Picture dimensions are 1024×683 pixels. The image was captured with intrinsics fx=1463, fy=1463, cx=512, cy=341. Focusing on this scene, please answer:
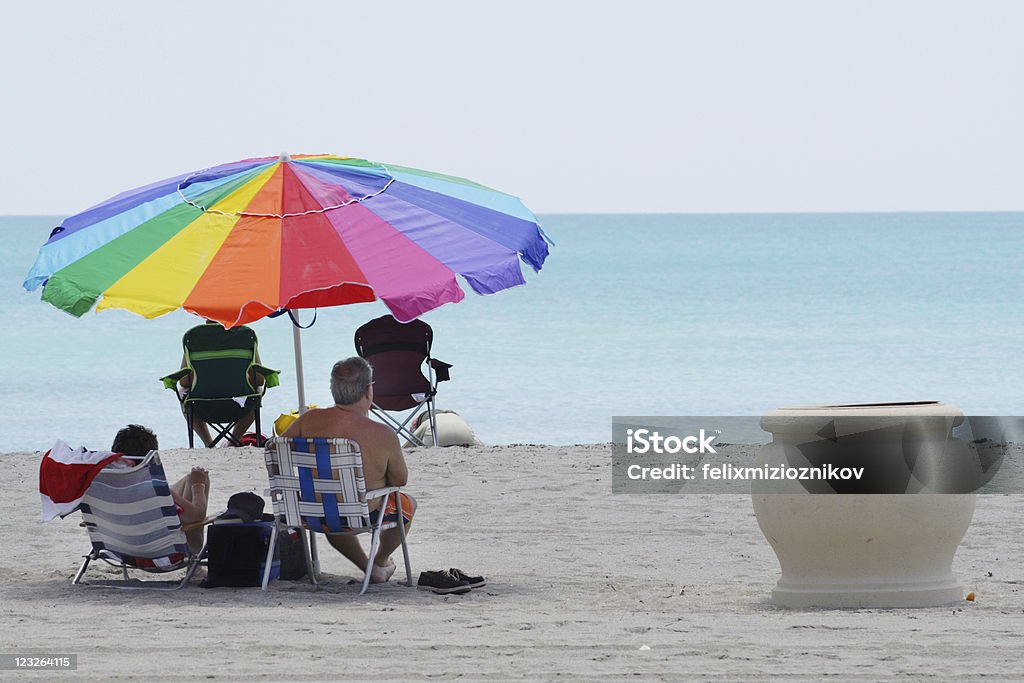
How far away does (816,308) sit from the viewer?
37.1 metres

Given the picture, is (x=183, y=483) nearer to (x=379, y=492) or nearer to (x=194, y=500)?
(x=194, y=500)

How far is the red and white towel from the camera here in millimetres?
5684

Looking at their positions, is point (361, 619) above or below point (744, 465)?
below

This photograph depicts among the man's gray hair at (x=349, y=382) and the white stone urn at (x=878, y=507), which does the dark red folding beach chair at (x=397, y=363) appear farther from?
the white stone urn at (x=878, y=507)

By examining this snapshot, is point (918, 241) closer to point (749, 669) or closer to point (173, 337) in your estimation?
point (173, 337)

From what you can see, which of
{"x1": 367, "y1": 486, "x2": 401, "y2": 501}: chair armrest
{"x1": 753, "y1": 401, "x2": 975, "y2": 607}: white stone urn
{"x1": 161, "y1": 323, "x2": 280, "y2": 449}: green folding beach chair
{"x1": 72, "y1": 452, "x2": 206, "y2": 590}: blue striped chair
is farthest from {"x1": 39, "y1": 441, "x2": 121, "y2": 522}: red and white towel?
{"x1": 161, "y1": 323, "x2": 280, "y2": 449}: green folding beach chair

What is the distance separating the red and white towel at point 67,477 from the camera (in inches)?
224

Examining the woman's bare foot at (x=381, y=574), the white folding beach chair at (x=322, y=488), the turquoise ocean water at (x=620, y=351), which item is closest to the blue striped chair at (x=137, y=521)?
the white folding beach chair at (x=322, y=488)

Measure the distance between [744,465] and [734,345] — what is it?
18.6 meters

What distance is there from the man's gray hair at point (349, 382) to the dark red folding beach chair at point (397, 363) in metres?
4.06

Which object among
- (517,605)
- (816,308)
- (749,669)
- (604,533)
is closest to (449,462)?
(604,533)

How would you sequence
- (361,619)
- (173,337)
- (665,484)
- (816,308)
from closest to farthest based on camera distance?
(361,619) → (665,484) → (173,337) → (816,308)

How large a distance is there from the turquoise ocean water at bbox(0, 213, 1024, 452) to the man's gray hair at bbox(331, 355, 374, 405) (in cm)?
899

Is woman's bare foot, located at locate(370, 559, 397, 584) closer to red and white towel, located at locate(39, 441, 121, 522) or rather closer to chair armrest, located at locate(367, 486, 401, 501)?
chair armrest, located at locate(367, 486, 401, 501)
